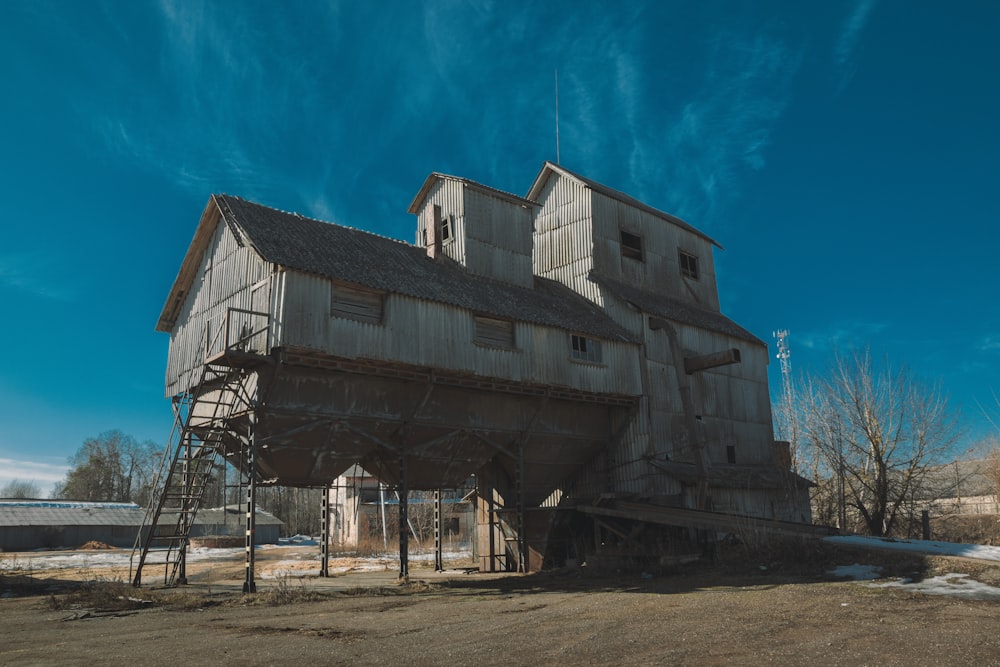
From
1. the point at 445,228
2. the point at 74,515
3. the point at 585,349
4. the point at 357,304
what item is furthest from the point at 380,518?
the point at 357,304

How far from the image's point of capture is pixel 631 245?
1246 inches

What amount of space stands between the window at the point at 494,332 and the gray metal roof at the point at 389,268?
1.19 feet

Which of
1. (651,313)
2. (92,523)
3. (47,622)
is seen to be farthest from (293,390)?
(92,523)

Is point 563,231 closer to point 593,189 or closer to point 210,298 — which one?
point 593,189

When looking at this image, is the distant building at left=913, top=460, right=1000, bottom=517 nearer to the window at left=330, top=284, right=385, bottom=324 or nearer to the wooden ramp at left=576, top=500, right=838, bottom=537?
the wooden ramp at left=576, top=500, right=838, bottom=537

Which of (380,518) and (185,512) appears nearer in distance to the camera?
(185,512)

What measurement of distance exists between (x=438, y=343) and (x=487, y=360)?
188 cm

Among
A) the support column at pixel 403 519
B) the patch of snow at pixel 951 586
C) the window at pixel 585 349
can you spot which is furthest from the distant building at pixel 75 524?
the patch of snow at pixel 951 586

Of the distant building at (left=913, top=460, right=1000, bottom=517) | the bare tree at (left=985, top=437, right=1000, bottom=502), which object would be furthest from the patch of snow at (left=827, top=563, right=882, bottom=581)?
the bare tree at (left=985, top=437, right=1000, bottom=502)

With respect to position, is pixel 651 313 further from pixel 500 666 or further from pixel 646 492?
pixel 500 666

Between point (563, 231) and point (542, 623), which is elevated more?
point (563, 231)

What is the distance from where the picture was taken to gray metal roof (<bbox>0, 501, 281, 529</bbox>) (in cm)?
5592

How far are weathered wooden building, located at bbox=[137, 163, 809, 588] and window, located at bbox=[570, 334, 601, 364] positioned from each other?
96 mm

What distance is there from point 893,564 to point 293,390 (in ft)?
49.4
